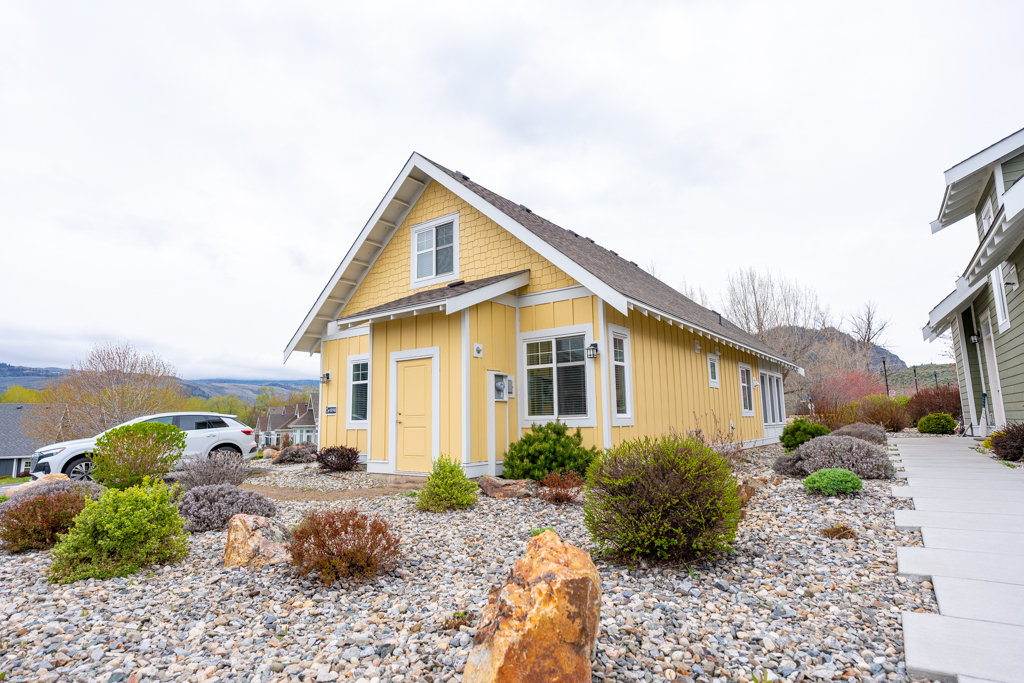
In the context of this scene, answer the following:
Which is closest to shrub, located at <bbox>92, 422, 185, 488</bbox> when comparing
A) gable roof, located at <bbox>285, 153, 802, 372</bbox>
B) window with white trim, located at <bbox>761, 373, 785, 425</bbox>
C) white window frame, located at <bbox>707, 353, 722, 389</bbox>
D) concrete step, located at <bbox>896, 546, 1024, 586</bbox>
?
gable roof, located at <bbox>285, 153, 802, 372</bbox>

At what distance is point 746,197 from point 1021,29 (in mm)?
9227

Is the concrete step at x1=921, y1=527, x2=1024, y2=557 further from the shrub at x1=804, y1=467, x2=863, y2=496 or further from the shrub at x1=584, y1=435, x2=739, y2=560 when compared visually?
the shrub at x1=584, y1=435, x2=739, y2=560

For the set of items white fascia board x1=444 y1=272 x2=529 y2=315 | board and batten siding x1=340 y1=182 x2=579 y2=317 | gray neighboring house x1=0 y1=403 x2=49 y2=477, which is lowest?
gray neighboring house x1=0 y1=403 x2=49 y2=477

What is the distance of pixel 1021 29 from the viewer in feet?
30.6

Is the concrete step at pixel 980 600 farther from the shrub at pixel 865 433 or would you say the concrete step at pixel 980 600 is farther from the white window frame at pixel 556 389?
the shrub at pixel 865 433

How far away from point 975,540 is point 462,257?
8845mm

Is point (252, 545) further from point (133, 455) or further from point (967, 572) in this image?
point (967, 572)

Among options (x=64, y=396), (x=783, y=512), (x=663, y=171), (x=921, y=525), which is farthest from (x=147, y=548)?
(x=64, y=396)

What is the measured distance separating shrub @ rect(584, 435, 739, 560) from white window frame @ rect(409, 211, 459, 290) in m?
7.26

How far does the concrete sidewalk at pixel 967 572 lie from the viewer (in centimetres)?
248

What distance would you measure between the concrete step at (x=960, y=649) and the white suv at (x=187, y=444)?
37.1ft

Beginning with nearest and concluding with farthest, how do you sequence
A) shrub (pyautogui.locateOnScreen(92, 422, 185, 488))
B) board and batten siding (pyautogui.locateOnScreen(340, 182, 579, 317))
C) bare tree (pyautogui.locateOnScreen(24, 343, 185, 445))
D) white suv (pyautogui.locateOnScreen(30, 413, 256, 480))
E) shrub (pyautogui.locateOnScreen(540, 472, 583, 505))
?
shrub (pyautogui.locateOnScreen(540, 472, 583, 505)) → shrub (pyautogui.locateOnScreen(92, 422, 185, 488)) → board and batten siding (pyautogui.locateOnScreen(340, 182, 579, 317)) → white suv (pyautogui.locateOnScreen(30, 413, 256, 480)) → bare tree (pyautogui.locateOnScreen(24, 343, 185, 445))

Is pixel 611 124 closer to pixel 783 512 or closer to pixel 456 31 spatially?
pixel 456 31

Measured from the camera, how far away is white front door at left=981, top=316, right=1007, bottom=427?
11.3 meters
